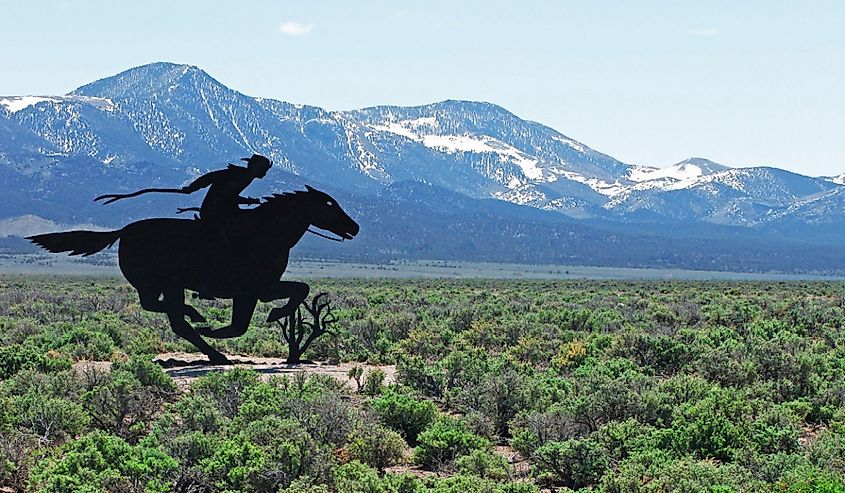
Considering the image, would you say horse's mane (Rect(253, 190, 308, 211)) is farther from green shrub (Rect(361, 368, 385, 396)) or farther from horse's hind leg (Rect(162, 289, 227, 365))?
green shrub (Rect(361, 368, 385, 396))

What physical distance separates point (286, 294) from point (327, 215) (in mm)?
1632

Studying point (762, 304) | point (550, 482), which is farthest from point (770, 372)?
point (762, 304)

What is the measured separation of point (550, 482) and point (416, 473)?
4.85ft

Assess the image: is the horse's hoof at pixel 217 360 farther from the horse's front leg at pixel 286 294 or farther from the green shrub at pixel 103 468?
the green shrub at pixel 103 468

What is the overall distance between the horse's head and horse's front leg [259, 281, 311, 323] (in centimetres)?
114

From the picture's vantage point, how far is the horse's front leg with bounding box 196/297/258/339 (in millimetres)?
19047

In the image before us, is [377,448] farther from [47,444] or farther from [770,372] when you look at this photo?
[770,372]

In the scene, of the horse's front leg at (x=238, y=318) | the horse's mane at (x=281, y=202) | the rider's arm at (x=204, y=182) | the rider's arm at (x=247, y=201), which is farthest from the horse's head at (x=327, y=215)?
the horse's front leg at (x=238, y=318)

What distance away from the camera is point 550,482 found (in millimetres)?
11891

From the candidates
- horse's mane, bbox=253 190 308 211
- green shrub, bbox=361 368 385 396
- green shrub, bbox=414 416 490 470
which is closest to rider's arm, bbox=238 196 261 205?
horse's mane, bbox=253 190 308 211

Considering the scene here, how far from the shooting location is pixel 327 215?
1923cm

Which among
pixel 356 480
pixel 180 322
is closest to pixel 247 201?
pixel 180 322

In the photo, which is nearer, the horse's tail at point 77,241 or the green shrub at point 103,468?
the green shrub at point 103,468

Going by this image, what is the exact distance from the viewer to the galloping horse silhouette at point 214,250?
61.0ft
